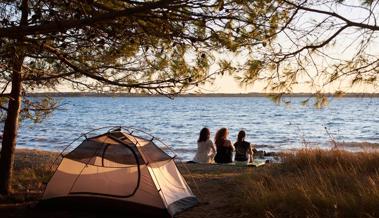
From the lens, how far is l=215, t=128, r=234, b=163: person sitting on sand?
12.6m

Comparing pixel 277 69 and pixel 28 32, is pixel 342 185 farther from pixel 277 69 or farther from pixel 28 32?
pixel 28 32

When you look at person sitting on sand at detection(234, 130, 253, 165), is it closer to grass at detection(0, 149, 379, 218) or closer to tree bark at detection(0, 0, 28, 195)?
grass at detection(0, 149, 379, 218)

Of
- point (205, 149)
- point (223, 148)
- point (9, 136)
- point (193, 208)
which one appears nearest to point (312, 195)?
point (193, 208)

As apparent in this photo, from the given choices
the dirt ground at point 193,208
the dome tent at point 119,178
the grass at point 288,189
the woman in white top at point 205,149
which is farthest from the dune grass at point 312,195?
the woman in white top at point 205,149

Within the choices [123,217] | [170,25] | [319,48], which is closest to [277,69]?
[319,48]

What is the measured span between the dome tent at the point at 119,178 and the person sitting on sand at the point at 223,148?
485 cm

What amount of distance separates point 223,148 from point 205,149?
0.43 m

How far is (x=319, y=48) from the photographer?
6.55 meters

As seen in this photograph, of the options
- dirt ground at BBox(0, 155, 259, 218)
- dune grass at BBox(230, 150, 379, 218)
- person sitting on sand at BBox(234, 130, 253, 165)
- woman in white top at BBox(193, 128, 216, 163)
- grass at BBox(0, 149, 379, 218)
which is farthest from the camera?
person sitting on sand at BBox(234, 130, 253, 165)

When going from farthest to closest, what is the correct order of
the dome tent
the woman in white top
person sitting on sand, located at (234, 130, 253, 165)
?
person sitting on sand, located at (234, 130, 253, 165) < the woman in white top < the dome tent

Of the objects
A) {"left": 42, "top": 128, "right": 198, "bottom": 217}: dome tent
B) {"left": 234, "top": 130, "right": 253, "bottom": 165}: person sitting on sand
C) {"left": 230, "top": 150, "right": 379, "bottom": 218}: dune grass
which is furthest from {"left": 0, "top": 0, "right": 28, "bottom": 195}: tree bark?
{"left": 234, "top": 130, "right": 253, "bottom": 165}: person sitting on sand

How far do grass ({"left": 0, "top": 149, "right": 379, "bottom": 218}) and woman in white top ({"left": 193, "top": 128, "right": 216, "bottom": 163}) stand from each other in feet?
4.94

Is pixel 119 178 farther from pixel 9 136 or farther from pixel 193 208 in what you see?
pixel 9 136

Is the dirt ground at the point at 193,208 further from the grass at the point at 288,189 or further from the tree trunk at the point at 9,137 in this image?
the tree trunk at the point at 9,137
